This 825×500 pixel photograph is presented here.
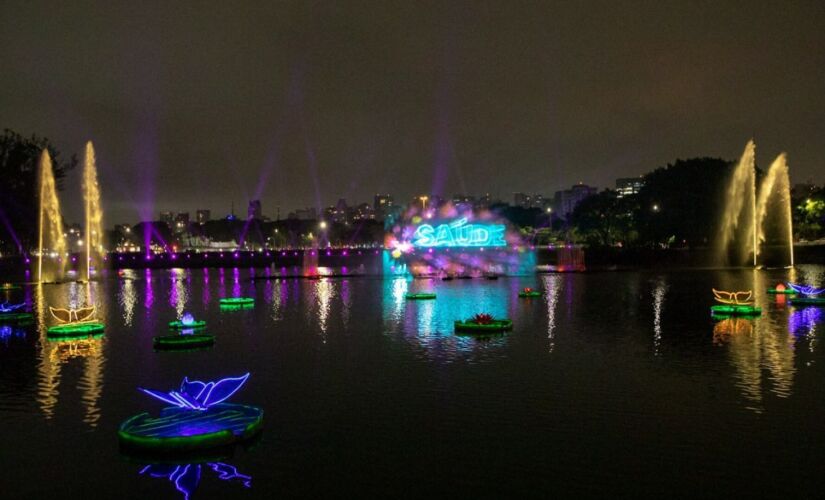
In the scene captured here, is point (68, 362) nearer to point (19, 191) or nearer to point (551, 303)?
point (551, 303)

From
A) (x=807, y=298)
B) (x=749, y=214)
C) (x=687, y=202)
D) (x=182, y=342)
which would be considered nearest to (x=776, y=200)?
(x=749, y=214)

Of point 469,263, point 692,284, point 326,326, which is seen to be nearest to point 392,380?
point 326,326

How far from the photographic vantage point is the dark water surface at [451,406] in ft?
45.6

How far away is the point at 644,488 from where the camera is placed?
13.2 metres

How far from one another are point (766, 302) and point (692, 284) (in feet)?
59.2

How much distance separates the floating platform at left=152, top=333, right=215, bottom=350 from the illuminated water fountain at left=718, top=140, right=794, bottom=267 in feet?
255

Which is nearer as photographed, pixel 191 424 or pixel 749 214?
pixel 191 424

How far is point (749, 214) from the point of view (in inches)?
3750

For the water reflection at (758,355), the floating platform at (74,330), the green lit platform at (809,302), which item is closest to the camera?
the water reflection at (758,355)

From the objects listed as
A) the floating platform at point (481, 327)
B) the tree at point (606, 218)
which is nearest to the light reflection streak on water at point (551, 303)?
the floating platform at point (481, 327)

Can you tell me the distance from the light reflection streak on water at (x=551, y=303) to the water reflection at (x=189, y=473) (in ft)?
51.1

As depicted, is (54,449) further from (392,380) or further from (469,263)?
(469,263)

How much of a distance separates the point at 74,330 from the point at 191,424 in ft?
63.5

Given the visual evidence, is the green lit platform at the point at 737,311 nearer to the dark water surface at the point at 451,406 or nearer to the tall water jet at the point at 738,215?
the dark water surface at the point at 451,406
